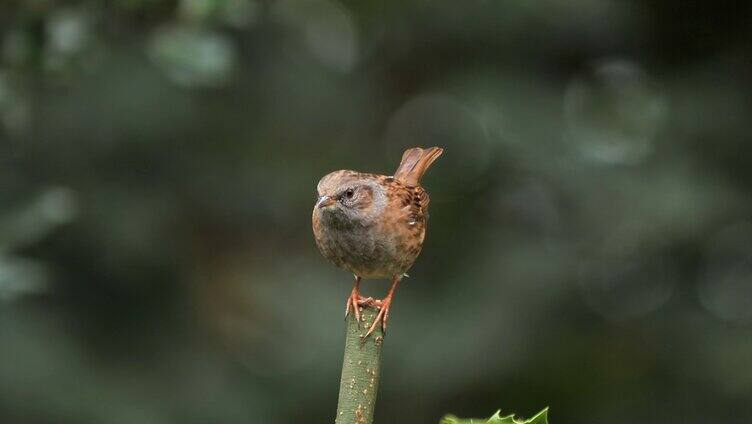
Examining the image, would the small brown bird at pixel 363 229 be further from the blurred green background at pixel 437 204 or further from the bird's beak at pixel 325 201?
the blurred green background at pixel 437 204

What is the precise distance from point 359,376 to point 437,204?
14.4ft

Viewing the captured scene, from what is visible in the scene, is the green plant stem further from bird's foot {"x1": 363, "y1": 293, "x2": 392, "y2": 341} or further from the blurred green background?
the blurred green background

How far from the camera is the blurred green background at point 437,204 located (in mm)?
5148

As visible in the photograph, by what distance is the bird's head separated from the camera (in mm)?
2600

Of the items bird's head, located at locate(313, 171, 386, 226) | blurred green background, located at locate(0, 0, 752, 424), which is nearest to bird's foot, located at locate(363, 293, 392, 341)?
bird's head, located at locate(313, 171, 386, 226)

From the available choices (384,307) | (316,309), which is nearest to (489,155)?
(316,309)

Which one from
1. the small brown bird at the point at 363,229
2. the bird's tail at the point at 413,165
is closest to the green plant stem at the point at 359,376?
the small brown bird at the point at 363,229

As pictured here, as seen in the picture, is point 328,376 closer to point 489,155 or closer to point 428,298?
point 428,298

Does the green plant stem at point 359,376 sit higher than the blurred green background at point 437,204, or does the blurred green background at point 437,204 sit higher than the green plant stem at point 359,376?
the blurred green background at point 437,204

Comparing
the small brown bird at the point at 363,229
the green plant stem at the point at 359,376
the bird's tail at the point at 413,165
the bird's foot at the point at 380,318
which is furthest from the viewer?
the bird's tail at the point at 413,165

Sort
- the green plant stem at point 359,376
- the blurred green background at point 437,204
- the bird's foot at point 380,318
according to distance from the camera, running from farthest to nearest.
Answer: the blurred green background at point 437,204 → the bird's foot at point 380,318 → the green plant stem at point 359,376

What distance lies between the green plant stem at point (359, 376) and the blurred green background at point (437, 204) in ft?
11.4

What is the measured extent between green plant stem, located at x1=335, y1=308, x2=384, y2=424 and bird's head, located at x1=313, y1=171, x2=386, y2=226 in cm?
109

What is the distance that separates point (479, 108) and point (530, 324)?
108 cm
